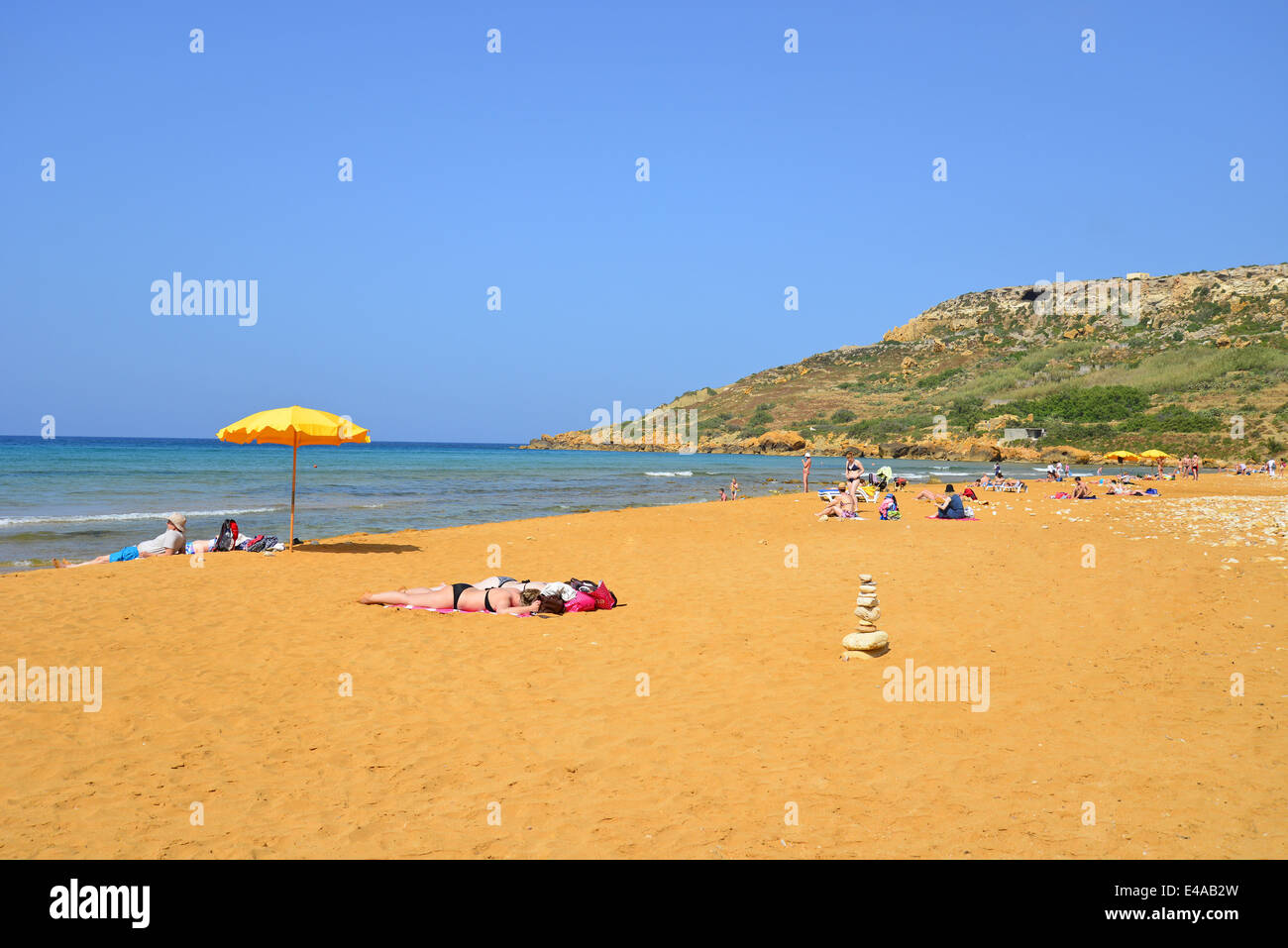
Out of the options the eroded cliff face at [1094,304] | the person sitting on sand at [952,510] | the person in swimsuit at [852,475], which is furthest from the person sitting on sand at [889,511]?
the eroded cliff face at [1094,304]

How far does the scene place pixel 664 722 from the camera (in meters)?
5.57

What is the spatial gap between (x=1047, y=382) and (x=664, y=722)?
10524cm

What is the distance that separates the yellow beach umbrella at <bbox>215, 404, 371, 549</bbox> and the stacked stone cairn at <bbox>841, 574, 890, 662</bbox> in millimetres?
9270

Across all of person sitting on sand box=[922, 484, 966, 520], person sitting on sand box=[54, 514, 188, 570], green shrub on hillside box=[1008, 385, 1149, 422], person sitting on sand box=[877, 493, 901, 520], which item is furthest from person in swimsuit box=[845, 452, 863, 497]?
green shrub on hillside box=[1008, 385, 1149, 422]

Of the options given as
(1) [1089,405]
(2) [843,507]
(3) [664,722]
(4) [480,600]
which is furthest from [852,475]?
(1) [1089,405]

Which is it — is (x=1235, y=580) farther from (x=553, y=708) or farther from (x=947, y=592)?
(x=553, y=708)

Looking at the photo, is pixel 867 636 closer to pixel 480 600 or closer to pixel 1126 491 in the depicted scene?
pixel 480 600

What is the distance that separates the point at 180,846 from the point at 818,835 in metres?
3.14

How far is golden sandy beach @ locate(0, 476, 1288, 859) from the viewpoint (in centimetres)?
391

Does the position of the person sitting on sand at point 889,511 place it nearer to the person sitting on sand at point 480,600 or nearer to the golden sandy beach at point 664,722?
the golden sandy beach at point 664,722

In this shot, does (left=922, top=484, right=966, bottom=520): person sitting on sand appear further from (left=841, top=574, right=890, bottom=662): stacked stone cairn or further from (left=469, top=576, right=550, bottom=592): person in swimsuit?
(left=469, top=576, right=550, bottom=592): person in swimsuit

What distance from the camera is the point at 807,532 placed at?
56.5ft

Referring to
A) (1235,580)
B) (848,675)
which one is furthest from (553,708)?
(1235,580)

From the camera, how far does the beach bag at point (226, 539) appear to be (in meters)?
13.5
